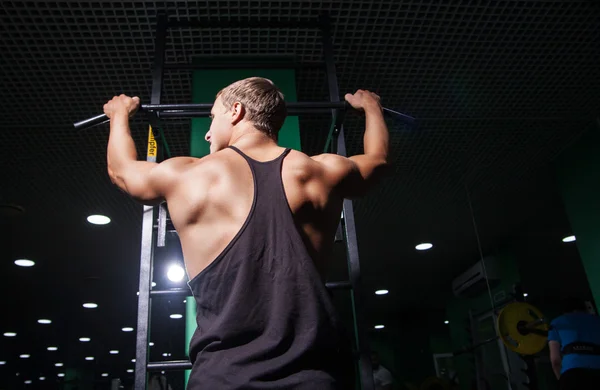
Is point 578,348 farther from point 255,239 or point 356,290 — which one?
point 255,239

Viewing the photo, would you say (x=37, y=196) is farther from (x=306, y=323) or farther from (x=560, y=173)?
(x=560, y=173)

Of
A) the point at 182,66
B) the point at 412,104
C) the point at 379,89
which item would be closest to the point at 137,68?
the point at 182,66

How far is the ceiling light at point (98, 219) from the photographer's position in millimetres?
4398

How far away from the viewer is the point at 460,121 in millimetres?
3102

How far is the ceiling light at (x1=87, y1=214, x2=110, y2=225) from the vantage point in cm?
440

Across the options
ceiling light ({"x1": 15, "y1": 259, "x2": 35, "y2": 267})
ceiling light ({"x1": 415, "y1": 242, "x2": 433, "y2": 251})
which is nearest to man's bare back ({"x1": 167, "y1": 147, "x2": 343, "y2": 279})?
ceiling light ({"x1": 415, "y1": 242, "x2": 433, "y2": 251})

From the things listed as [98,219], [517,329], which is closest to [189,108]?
[98,219]

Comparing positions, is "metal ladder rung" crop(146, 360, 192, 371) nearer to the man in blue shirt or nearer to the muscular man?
the muscular man

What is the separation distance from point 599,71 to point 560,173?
51.9 inches

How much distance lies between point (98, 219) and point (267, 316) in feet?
13.4

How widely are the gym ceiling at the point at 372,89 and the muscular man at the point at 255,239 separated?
0.42 metres

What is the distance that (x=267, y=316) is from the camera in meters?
0.84

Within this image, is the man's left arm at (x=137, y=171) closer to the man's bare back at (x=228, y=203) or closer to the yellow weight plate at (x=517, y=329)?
the man's bare back at (x=228, y=203)

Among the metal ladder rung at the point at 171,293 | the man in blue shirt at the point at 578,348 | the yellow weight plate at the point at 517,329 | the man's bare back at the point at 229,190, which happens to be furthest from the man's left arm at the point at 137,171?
the yellow weight plate at the point at 517,329
